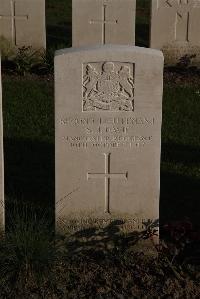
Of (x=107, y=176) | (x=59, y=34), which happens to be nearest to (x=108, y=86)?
(x=107, y=176)

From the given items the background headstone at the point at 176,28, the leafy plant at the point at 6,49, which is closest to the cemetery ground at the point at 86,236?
the leafy plant at the point at 6,49

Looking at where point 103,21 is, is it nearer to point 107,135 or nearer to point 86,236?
point 107,135

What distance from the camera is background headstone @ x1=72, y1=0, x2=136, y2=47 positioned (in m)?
11.5

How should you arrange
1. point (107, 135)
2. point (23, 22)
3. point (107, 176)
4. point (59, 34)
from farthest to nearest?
point (59, 34) < point (23, 22) < point (107, 176) < point (107, 135)

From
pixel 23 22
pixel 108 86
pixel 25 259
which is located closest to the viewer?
pixel 25 259

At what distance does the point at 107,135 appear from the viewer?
228 inches

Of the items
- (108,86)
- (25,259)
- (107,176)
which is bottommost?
(25,259)

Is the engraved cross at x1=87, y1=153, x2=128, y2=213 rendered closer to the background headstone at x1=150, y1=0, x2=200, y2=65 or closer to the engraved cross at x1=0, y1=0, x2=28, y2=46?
the background headstone at x1=150, y1=0, x2=200, y2=65

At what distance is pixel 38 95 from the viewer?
10492mm

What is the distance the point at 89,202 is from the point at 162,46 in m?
6.58

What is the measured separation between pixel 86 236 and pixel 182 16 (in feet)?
22.5

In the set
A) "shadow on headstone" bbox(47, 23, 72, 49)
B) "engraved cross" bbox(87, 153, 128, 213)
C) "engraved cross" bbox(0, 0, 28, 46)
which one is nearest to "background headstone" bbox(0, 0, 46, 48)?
"engraved cross" bbox(0, 0, 28, 46)

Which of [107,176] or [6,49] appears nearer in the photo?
[107,176]

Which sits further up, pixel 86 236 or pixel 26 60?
pixel 26 60
